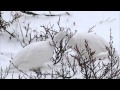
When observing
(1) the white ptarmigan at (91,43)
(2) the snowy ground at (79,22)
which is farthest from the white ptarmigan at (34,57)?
(2) the snowy ground at (79,22)

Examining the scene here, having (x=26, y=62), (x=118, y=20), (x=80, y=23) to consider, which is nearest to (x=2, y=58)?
(x=26, y=62)

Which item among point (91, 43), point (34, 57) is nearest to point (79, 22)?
point (91, 43)

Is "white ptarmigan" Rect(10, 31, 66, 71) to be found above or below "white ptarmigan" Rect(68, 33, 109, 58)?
below

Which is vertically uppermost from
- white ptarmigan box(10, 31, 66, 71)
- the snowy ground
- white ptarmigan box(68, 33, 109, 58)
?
the snowy ground

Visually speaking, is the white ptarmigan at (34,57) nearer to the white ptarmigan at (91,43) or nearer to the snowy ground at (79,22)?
the white ptarmigan at (91,43)

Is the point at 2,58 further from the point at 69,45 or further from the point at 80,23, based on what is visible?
the point at 80,23

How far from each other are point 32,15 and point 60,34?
12.0 feet

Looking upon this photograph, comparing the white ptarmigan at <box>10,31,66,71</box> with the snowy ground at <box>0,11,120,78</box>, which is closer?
the white ptarmigan at <box>10,31,66,71</box>

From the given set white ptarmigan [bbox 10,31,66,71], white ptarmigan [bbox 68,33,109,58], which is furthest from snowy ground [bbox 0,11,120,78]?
white ptarmigan [bbox 10,31,66,71]

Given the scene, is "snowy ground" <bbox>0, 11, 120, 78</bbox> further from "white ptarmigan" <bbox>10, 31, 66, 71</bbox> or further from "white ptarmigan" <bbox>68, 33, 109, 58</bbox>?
"white ptarmigan" <bbox>10, 31, 66, 71</bbox>

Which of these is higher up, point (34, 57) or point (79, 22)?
point (79, 22)

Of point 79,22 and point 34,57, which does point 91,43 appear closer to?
point 34,57
